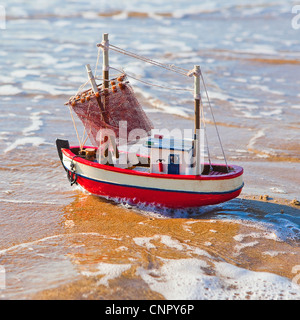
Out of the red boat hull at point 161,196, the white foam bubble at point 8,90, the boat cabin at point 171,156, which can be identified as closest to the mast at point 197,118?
the boat cabin at point 171,156

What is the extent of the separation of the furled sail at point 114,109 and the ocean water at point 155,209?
2118mm

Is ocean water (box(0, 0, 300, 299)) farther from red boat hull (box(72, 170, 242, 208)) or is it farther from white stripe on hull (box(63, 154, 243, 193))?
white stripe on hull (box(63, 154, 243, 193))

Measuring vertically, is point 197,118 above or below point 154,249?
above

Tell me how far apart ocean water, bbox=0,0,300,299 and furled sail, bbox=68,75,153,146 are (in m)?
2.12

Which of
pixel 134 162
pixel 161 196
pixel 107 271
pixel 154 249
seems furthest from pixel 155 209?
pixel 107 271

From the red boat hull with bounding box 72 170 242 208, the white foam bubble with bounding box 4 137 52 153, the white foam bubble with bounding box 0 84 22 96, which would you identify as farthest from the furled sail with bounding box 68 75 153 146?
the white foam bubble with bounding box 0 84 22 96

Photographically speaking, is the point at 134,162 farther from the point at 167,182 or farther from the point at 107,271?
the point at 107,271

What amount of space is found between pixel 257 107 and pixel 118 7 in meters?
37.1

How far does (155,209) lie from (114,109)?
9.59 feet

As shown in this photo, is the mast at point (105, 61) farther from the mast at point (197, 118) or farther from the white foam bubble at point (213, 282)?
the white foam bubble at point (213, 282)

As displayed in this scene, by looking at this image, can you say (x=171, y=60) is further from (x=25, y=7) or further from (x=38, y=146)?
(x=25, y=7)

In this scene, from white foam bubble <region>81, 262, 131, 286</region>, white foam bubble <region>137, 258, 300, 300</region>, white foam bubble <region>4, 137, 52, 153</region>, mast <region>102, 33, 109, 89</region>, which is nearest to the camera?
white foam bubble <region>137, 258, 300, 300</region>

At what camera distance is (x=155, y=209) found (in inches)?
474

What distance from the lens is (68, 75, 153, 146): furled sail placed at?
12.0 meters
